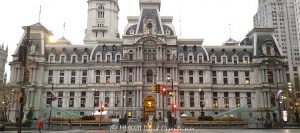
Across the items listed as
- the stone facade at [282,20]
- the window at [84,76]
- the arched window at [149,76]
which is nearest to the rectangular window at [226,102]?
the arched window at [149,76]

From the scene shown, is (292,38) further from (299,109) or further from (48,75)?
(48,75)

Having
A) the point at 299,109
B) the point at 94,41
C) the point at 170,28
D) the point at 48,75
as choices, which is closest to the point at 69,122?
the point at 48,75

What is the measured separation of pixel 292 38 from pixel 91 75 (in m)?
133

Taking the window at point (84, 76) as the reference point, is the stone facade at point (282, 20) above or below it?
above

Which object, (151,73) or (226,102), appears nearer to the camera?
(151,73)

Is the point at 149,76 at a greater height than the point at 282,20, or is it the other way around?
the point at 282,20

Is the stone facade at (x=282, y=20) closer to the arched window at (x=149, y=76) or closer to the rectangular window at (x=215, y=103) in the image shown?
the rectangular window at (x=215, y=103)

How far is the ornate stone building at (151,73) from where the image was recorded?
7744cm

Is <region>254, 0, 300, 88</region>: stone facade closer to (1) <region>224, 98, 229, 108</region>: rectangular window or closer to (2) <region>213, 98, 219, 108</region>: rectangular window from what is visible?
(1) <region>224, 98, 229, 108</region>: rectangular window

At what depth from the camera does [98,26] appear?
351 ft

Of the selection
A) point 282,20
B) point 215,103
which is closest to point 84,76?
point 215,103

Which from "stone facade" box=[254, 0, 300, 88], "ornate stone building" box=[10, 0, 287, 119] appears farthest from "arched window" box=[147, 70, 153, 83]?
"stone facade" box=[254, 0, 300, 88]

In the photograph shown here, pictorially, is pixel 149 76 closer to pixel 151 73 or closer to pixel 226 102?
pixel 151 73

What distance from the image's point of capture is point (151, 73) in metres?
78.4
